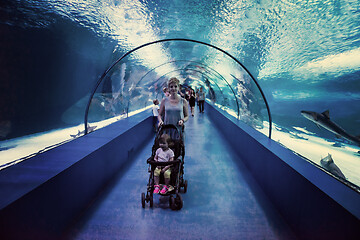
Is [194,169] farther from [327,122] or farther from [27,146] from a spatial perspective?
[27,146]

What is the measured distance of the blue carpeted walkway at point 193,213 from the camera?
2531 mm

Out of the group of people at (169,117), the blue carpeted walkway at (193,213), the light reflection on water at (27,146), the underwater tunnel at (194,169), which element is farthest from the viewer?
the light reflection on water at (27,146)

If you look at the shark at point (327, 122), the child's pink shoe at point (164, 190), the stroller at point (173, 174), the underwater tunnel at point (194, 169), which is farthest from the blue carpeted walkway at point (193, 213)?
the shark at point (327, 122)

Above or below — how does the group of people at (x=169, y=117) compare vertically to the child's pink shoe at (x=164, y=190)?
above

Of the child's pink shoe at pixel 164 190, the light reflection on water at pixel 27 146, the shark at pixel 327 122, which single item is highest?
the shark at pixel 327 122

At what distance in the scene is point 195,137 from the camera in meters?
8.05

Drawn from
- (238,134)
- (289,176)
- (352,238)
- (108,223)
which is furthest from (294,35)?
(108,223)

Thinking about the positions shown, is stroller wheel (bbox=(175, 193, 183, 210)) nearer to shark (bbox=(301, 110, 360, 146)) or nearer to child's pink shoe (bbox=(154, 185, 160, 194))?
child's pink shoe (bbox=(154, 185, 160, 194))

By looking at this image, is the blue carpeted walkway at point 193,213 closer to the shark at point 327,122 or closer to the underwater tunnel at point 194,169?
the underwater tunnel at point 194,169

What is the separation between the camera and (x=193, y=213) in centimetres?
298

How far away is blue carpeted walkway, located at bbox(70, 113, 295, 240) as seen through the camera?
8.30ft

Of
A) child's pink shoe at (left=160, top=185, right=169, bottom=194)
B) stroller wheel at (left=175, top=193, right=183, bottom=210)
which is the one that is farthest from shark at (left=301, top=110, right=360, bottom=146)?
child's pink shoe at (left=160, top=185, right=169, bottom=194)

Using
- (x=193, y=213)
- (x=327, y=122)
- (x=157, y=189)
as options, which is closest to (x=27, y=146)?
(x=157, y=189)

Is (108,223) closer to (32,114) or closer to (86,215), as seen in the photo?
(86,215)
